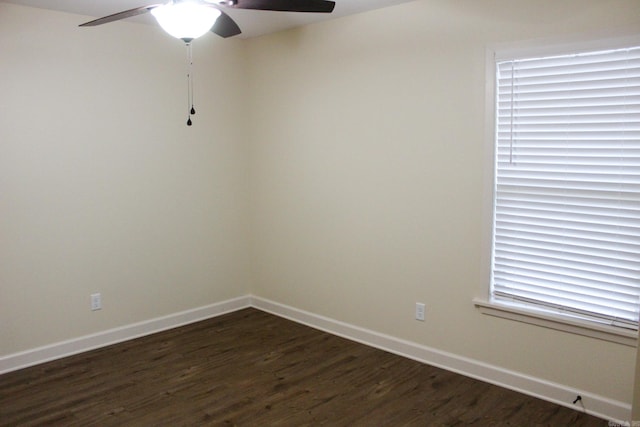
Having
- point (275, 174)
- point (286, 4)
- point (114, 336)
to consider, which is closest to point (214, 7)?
point (286, 4)

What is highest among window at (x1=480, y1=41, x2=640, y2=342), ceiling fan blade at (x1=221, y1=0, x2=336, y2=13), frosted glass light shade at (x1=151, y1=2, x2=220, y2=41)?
ceiling fan blade at (x1=221, y1=0, x2=336, y2=13)

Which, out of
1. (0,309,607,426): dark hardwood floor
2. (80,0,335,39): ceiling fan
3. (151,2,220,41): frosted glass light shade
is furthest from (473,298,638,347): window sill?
(151,2,220,41): frosted glass light shade

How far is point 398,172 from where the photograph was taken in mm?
3689

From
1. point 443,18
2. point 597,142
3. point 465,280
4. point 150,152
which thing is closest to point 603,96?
point 597,142

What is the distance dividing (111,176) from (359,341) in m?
2.29

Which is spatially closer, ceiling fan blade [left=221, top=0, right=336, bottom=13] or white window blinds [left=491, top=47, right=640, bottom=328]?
ceiling fan blade [left=221, top=0, right=336, bottom=13]

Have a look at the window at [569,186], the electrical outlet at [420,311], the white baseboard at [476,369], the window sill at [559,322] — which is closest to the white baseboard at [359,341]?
the white baseboard at [476,369]

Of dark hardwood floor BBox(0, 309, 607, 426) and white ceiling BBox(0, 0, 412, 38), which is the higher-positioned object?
white ceiling BBox(0, 0, 412, 38)

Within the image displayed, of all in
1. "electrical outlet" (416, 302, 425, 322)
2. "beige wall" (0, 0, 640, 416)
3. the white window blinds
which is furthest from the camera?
"electrical outlet" (416, 302, 425, 322)

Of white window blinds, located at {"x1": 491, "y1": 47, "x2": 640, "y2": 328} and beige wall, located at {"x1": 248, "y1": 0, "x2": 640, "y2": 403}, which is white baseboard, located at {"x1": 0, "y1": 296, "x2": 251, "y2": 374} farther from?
white window blinds, located at {"x1": 491, "y1": 47, "x2": 640, "y2": 328}

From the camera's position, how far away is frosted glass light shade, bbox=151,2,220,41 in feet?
7.16

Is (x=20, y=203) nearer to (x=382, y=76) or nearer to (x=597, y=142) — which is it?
(x=382, y=76)

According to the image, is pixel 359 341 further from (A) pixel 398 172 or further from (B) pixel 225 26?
(B) pixel 225 26

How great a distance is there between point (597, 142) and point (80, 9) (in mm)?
3375
